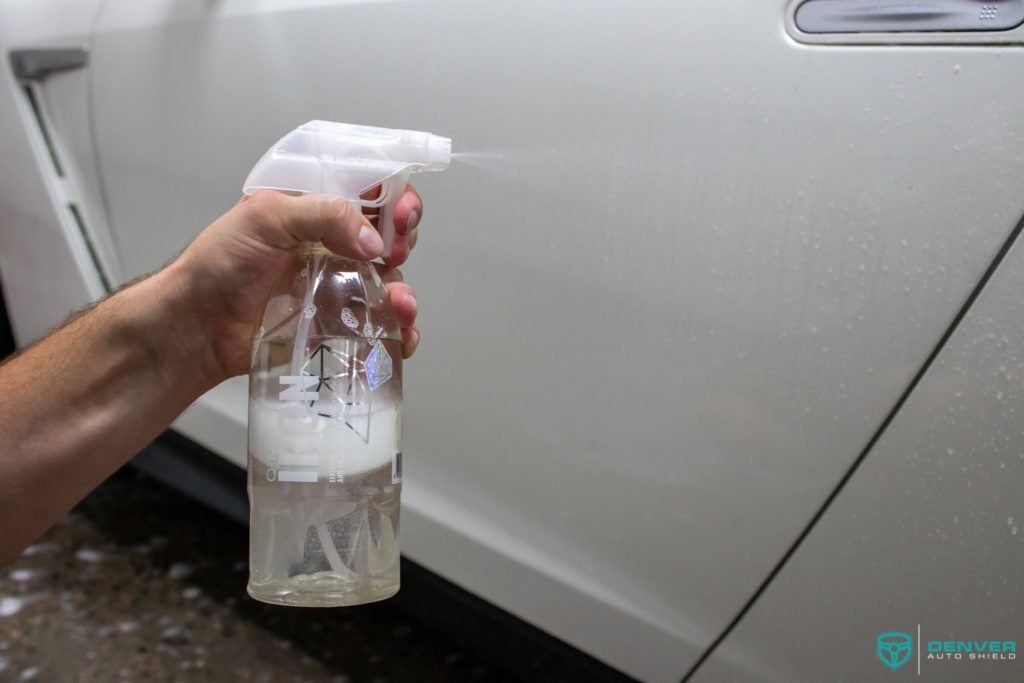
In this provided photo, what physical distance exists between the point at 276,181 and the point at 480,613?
0.81 m

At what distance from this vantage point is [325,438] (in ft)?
3.17

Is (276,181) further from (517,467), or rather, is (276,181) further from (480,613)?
(480,613)

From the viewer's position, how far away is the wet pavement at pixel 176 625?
1.89 meters

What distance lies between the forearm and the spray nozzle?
0.19 metres

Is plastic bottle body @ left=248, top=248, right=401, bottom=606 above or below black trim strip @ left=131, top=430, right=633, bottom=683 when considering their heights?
above

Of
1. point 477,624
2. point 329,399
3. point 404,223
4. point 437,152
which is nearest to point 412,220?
point 404,223

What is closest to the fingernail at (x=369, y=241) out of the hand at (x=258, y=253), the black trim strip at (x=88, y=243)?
→ the hand at (x=258, y=253)

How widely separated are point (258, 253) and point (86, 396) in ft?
0.90

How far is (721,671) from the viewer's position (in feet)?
4.32

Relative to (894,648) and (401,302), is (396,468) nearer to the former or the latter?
(401,302)

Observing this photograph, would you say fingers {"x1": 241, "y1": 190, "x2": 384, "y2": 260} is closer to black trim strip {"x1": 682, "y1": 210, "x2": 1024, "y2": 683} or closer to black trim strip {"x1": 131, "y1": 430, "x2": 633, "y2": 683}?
black trim strip {"x1": 682, "y1": 210, "x2": 1024, "y2": 683}

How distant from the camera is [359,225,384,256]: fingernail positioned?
3.27ft

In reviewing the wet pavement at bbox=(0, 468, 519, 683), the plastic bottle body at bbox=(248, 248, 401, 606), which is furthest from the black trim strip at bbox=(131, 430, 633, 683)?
the plastic bottle body at bbox=(248, 248, 401, 606)

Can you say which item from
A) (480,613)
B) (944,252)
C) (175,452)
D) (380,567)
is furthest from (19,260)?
(944,252)
